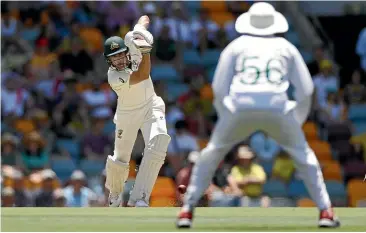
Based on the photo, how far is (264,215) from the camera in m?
12.2

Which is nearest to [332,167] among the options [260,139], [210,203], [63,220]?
[260,139]

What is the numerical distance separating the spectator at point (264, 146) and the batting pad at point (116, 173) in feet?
16.6

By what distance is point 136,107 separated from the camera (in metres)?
13.2

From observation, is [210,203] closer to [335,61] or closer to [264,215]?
[264,215]

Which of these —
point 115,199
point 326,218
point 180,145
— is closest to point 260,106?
point 326,218

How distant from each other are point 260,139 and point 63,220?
7.42 m

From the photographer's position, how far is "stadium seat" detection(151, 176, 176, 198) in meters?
17.1

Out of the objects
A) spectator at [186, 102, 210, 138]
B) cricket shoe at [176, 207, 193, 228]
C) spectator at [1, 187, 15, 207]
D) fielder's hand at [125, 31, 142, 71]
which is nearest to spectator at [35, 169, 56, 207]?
spectator at [1, 187, 15, 207]

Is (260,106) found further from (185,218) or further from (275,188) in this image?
(275,188)

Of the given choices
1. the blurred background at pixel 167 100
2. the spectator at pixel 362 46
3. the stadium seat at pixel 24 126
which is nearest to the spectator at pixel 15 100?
the blurred background at pixel 167 100

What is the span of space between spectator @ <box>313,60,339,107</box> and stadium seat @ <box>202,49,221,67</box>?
1607 millimetres

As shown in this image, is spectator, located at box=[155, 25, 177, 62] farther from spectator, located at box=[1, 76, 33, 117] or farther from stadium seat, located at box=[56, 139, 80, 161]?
stadium seat, located at box=[56, 139, 80, 161]

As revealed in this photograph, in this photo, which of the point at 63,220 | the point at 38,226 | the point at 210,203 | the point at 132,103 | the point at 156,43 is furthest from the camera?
the point at 156,43

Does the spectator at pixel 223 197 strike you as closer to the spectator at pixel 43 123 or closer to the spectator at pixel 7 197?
the spectator at pixel 7 197
